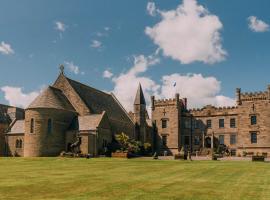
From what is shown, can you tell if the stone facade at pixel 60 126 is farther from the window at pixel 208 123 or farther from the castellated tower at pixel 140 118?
the window at pixel 208 123

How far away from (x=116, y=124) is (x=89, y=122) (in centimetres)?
1194

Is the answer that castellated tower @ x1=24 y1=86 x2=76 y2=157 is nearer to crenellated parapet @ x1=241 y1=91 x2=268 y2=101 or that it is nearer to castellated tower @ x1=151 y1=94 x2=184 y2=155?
castellated tower @ x1=151 y1=94 x2=184 y2=155

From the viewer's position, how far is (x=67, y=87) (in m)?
61.5

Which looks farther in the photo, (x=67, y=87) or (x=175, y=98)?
(x=175, y=98)

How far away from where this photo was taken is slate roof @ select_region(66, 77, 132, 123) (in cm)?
6247

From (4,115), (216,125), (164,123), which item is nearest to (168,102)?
(164,123)

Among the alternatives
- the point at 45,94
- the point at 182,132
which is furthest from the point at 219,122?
the point at 45,94

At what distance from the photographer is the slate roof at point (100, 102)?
62.5 metres

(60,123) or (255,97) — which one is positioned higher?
(255,97)

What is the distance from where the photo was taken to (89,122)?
55.2 m

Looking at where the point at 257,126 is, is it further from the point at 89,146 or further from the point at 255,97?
the point at 89,146

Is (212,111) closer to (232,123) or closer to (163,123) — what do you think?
(232,123)

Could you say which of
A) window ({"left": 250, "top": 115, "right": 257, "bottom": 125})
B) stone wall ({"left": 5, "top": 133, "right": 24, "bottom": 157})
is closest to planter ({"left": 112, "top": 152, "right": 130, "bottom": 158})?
stone wall ({"left": 5, "top": 133, "right": 24, "bottom": 157})

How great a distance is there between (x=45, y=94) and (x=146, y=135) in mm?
24390
